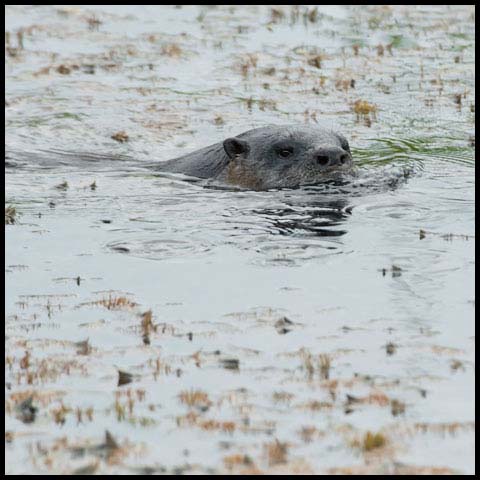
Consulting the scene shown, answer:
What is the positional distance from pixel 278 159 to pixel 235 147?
55 cm

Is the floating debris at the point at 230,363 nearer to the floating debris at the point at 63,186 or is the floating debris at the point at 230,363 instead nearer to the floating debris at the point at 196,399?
the floating debris at the point at 196,399

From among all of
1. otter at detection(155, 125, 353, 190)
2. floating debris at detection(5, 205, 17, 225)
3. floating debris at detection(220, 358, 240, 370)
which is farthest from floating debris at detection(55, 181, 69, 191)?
floating debris at detection(220, 358, 240, 370)

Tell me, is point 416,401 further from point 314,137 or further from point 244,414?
point 314,137

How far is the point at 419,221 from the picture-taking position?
12.0m

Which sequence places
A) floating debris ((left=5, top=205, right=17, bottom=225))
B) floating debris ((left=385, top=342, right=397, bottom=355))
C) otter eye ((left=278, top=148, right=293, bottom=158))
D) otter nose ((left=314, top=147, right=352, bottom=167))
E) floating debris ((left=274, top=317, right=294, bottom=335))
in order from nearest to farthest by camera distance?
1. floating debris ((left=385, top=342, right=397, bottom=355))
2. floating debris ((left=274, top=317, right=294, bottom=335))
3. floating debris ((left=5, top=205, right=17, bottom=225))
4. otter nose ((left=314, top=147, right=352, bottom=167))
5. otter eye ((left=278, top=148, right=293, bottom=158))

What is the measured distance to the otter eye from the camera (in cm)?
1423

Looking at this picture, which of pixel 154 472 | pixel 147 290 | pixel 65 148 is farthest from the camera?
pixel 65 148

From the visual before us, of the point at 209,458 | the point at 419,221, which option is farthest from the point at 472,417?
the point at 419,221

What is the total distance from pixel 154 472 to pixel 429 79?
48.2 feet

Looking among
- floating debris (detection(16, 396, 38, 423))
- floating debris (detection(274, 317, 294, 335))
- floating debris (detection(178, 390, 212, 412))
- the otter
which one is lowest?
floating debris (detection(16, 396, 38, 423))

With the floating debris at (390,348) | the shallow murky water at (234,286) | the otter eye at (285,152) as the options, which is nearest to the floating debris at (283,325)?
the shallow murky water at (234,286)

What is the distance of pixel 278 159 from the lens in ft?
46.7

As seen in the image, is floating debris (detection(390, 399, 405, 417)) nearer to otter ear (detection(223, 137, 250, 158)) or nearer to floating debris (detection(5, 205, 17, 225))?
floating debris (detection(5, 205, 17, 225))

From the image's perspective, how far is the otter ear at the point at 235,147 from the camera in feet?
47.3
